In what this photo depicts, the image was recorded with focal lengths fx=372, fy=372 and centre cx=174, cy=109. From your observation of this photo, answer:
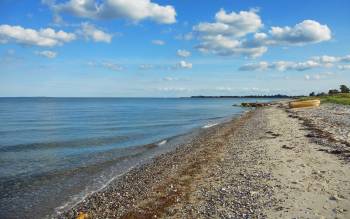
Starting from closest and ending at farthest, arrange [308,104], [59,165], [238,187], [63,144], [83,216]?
[83,216] → [238,187] → [59,165] → [63,144] → [308,104]

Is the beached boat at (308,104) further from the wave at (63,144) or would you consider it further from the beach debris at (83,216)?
the beach debris at (83,216)

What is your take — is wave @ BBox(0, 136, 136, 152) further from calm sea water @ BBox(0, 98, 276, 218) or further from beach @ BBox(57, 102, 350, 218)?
beach @ BBox(57, 102, 350, 218)

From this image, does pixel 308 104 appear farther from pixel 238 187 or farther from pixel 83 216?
pixel 83 216

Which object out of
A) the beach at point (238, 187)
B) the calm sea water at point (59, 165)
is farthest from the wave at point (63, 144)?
the beach at point (238, 187)

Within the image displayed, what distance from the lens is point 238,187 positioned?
14359 mm

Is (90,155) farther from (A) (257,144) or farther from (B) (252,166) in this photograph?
(B) (252,166)

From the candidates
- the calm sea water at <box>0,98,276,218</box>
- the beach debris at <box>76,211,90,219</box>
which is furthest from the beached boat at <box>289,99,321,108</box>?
the beach debris at <box>76,211,90,219</box>

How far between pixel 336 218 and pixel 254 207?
2452 millimetres

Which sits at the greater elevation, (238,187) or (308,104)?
(308,104)

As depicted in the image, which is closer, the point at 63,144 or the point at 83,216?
the point at 83,216

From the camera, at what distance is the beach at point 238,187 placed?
11891 mm

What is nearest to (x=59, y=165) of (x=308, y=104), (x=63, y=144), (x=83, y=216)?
(x=63, y=144)

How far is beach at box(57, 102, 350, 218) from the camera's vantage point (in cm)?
1189

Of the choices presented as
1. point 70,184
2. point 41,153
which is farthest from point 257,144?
point 41,153
